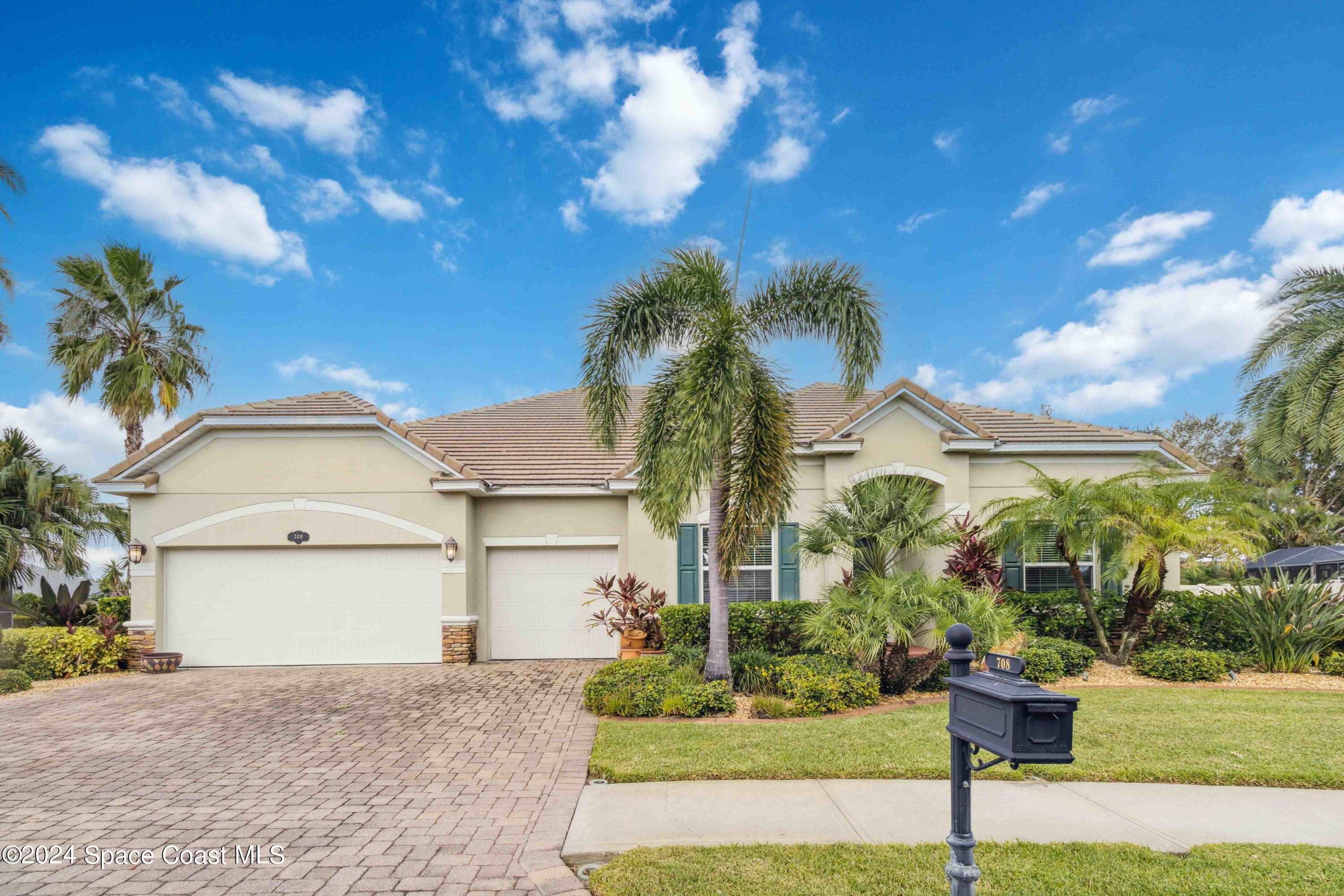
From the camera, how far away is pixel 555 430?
15.9 meters

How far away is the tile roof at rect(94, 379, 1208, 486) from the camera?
12672 mm

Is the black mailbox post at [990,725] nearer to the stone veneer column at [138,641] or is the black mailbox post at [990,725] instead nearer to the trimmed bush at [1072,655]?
the trimmed bush at [1072,655]

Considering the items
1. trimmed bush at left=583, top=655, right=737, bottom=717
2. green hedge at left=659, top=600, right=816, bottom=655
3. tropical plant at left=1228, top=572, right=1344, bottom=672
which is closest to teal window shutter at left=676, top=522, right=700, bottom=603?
green hedge at left=659, top=600, right=816, bottom=655

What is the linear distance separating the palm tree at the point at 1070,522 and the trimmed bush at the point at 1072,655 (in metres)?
1.07

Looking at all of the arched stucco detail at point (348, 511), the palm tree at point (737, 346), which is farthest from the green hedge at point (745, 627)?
the arched stucco detail at point (348, 511)

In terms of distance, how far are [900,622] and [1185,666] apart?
4850mm

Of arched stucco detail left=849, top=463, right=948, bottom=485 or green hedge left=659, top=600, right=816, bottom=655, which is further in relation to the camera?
arched stucco detail left=849, top=463, right=948, bottom=485

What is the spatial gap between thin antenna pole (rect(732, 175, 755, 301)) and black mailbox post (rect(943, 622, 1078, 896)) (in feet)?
21.0

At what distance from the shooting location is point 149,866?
14.8 feet

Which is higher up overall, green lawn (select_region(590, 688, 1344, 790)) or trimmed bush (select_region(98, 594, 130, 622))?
trimmed bush (select_region(98, 594, 130, 622))

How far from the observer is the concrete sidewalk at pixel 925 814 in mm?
4688

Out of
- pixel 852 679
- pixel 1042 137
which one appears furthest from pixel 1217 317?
pixel 852 679

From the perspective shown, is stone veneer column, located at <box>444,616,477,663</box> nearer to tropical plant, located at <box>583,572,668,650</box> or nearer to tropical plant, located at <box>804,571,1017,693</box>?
tropical plant, located at <box>583,572,668,650</box>

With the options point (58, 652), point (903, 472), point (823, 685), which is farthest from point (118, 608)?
point (903, 472)
